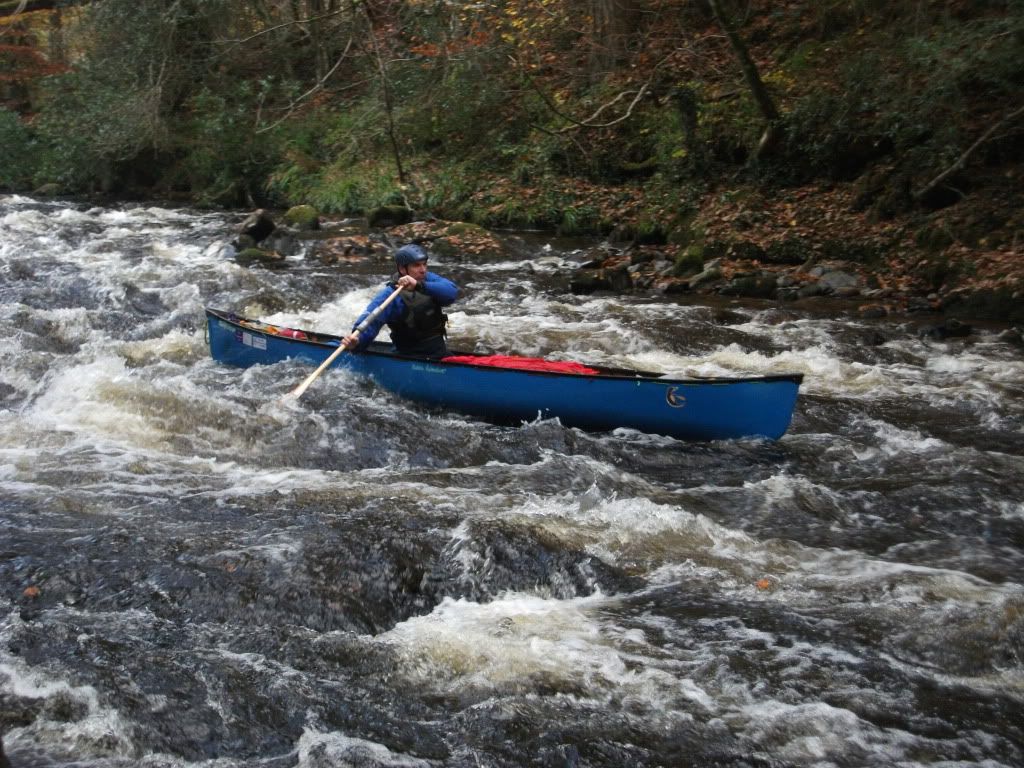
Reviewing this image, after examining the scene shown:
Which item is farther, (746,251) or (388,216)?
(388,216)

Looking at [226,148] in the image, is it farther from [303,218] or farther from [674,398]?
[674,398]

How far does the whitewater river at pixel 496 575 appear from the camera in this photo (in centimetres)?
329

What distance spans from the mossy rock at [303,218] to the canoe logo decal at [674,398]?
9.22 m

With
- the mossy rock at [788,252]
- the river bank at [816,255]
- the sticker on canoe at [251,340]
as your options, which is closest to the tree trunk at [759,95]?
the river bank at [816,255]

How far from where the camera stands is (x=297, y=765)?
311cm

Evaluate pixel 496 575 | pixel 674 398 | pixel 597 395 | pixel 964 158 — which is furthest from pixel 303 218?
pixel 496 575

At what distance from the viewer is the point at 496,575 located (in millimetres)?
4348

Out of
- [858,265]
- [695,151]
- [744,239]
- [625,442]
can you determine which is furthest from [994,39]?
[625,442]

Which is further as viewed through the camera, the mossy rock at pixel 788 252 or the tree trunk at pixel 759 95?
the tree trunk at pixel 759 95

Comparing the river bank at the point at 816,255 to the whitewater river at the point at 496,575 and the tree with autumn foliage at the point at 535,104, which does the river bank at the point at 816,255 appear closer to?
the tree with autumn foliage at the point at 535,104

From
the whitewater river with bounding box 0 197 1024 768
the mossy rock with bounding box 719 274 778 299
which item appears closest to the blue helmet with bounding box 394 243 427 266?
the whitewater river with bounding box 0 197 1024 768

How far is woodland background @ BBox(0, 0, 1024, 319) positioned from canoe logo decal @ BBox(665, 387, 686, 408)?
4483 millimetres

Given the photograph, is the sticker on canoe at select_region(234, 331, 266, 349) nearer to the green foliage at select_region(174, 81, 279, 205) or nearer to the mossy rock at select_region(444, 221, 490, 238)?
the mossy rock at select_region(444, 221, 490, 238)

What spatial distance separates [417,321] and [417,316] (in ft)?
0.13
